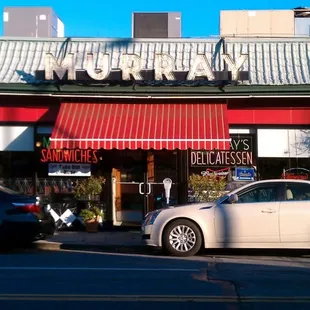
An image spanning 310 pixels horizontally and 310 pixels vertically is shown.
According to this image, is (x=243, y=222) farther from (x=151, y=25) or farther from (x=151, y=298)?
(x=151, y=25)

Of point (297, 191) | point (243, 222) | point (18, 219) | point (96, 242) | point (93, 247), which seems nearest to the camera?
point (243, 222)

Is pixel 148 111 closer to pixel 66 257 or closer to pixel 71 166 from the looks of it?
pixel 71 166

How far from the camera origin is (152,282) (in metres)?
8.88

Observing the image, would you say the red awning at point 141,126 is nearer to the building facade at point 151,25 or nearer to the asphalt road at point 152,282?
the asphalt road at point 152,282

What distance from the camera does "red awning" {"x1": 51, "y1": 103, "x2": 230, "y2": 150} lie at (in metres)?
14.9

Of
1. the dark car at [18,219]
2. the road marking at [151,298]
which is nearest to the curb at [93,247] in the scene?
the dark car at [18,219]

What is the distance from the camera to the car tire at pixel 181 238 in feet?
39.0

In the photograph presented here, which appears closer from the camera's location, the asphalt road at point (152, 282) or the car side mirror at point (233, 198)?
the asphalt road at point (152, 282)

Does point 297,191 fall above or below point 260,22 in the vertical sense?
below

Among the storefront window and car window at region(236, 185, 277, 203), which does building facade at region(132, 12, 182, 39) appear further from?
car window at region(236, 185, 277, 203)

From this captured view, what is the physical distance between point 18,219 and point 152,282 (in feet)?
15.1

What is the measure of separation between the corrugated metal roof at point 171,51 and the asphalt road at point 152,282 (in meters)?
6.68

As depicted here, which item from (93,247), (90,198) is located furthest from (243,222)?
(90,198)

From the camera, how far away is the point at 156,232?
12.1m
